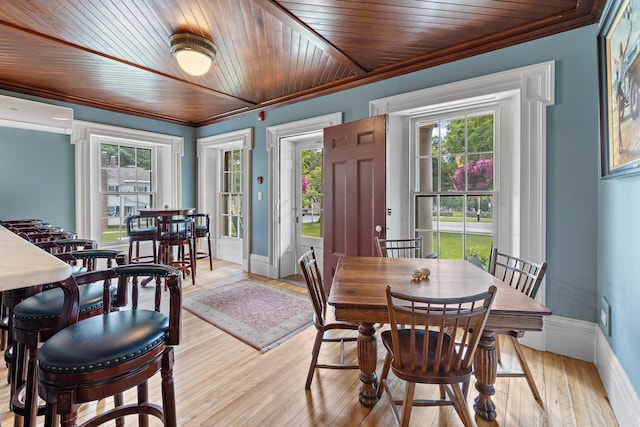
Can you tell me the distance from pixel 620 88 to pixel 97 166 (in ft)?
18.8

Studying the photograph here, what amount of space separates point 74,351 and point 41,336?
0.66 metres

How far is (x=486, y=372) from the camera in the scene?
5.27 ft

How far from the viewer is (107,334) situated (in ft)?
3.49

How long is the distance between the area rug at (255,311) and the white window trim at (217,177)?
112cm

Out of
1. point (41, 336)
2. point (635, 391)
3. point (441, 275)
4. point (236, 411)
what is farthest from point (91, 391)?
point (635, 391)

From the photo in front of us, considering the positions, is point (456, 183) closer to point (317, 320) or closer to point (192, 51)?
point (317, 320)

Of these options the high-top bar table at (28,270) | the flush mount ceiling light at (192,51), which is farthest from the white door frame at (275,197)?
the high-top bar table at (28,270)

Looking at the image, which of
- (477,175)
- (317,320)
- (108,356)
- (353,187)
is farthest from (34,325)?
(477,175)

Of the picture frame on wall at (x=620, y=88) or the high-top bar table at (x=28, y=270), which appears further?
the picture frame on wall at (x=620, y=88)

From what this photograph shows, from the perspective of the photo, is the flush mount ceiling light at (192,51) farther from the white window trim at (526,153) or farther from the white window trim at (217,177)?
the white window trim at (526,153)

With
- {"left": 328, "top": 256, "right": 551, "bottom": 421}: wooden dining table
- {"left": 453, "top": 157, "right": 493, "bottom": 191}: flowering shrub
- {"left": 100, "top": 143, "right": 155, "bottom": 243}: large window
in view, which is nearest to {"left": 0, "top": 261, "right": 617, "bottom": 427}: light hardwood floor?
{"left": 328, "top": 256, "right": 551, "bottom": 421}: wooden dining table

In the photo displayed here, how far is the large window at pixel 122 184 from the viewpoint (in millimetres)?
4695

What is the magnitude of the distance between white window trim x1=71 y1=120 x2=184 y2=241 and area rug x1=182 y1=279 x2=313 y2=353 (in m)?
2.11

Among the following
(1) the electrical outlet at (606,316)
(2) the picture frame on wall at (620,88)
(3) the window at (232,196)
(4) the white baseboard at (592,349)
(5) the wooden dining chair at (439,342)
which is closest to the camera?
(5) the wooden dining chair at (439,342)
